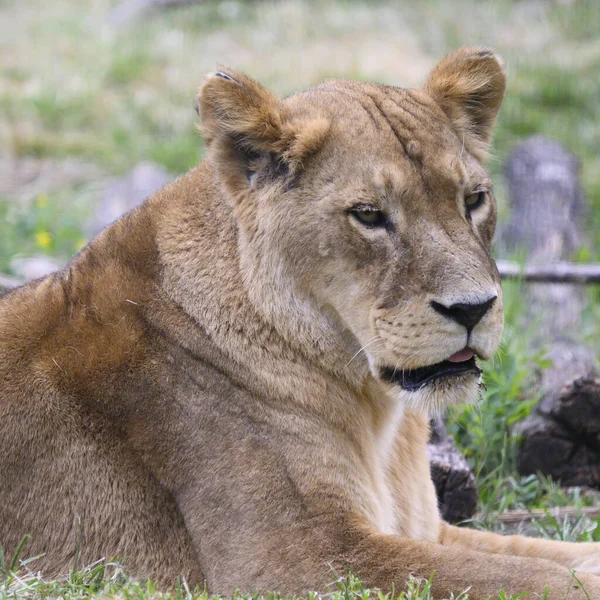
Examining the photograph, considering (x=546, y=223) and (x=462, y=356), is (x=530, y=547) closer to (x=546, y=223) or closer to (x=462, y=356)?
(x=462, y=356)

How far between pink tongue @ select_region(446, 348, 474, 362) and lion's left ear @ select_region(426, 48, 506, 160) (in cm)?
92

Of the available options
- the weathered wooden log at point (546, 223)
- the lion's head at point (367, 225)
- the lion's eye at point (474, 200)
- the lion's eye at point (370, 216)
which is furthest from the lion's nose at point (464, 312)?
the weathered wooden log at point (546, 223)

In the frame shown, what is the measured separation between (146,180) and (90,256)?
5722 mm

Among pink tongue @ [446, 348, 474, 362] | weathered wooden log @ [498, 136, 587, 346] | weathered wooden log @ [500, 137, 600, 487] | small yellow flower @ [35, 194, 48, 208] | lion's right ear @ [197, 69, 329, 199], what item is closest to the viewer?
pink tongue @ [446, 348, 474, 362]

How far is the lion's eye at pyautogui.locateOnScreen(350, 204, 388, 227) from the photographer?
351 centimetres

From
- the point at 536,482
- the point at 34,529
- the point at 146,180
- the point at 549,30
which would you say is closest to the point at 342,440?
the point at 34,529

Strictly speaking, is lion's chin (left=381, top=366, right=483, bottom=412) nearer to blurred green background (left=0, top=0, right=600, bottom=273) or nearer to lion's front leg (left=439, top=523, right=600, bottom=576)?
lion's front leg (left=439, top=523, right=600, bottom=576)

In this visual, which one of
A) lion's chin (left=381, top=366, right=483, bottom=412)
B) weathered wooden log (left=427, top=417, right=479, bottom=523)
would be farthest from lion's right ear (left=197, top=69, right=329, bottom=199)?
weathered wooden log (left=427, top=417, right=479, bottom=523)

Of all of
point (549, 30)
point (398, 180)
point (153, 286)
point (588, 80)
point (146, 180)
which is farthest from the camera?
point (549, 30)

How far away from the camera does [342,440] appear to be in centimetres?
363

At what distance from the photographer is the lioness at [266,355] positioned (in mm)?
3394

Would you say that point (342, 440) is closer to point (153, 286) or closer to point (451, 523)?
point (153, 286)

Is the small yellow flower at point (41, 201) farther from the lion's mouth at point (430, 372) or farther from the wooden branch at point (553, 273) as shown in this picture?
the lion's mouth at point (430, 372)

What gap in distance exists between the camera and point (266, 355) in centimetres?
367
